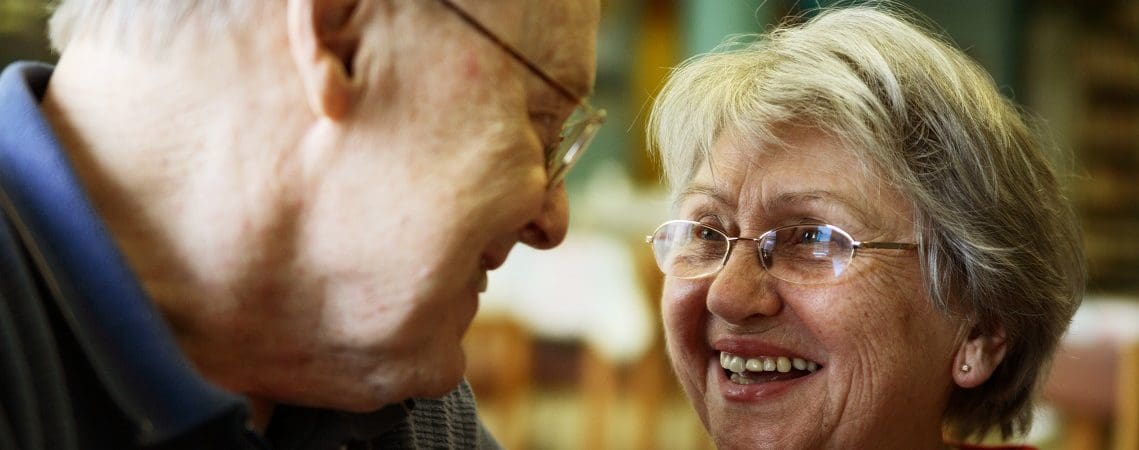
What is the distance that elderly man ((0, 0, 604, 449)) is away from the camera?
92 cm

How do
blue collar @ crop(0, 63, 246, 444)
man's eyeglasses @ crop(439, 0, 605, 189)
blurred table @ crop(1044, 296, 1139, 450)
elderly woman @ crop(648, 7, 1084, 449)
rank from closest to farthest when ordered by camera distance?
blue collar @ crop(0, 63, 246, 444), man's eyeglasses @ crop(439, 0, 605, 189), elderly woman @ crop(648, 7, 1084, 449), blurred table @ crop(1044, 296, 1139, 450)

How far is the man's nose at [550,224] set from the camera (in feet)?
3.69

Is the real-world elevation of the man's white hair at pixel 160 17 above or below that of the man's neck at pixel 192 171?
above

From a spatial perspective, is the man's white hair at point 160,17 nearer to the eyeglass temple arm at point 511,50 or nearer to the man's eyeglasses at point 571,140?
the eyeglass temple arm at point 511,50

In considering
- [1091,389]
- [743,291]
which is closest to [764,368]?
[743,291]

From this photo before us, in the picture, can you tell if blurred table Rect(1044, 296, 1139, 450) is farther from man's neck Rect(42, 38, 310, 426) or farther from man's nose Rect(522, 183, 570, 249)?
man's neck Rect(42, 38, 310, 426)

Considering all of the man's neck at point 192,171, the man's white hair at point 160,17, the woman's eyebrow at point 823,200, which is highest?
the man's white hair at point 160,17

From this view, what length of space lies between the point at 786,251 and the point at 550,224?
58cm

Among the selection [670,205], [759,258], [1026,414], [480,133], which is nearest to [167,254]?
[480,133]

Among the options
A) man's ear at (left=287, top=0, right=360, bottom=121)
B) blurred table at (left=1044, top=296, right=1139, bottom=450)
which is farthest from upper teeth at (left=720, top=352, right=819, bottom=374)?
blurred table at (left=1044, top=296, right=1139, bottom=450)

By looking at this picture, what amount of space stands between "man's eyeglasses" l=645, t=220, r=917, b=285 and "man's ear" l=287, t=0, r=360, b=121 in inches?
32.0

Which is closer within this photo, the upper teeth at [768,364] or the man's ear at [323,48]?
the man's ear at [323,48]

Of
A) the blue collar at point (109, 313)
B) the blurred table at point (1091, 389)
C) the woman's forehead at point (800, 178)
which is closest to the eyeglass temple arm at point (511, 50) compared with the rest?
the blue collar at point (109, 313)

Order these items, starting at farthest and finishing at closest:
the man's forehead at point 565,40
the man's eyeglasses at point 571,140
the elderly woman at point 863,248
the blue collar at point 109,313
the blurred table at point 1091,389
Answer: the blurred table at point 1091,389 < the elderly woman at point 863,248 < the man's eyeglasses at point 571,140 < the man's forehead at point 565,40 < the blue collar at point 109,313
